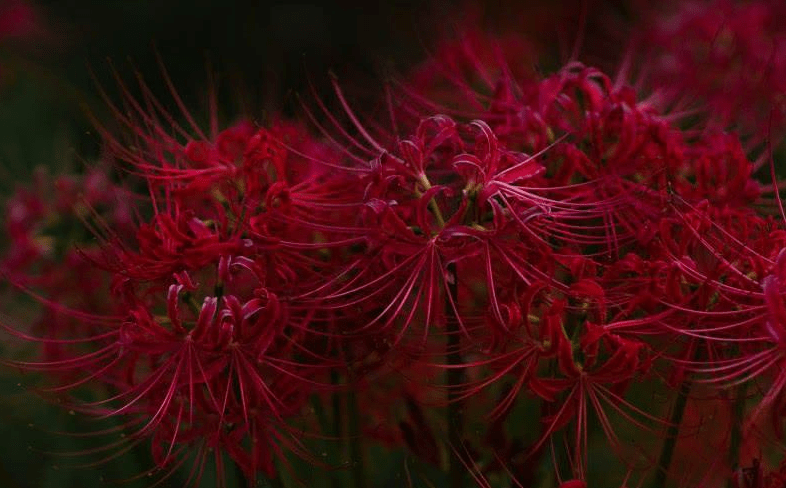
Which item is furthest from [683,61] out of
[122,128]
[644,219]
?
[122,128]

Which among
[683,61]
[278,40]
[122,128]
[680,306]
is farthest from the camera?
[278,40]

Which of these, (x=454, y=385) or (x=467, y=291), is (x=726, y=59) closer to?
(x=467, y=291)

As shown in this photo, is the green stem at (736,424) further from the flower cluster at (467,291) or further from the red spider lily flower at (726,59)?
the red spider lily flower at (726,59)

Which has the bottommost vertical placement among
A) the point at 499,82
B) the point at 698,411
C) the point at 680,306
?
the point at 698,411

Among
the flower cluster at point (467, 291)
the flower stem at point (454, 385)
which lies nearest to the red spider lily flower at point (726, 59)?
the flower cluster at point (467, 291)

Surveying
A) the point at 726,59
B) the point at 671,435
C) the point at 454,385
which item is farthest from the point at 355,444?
the point at 726,59

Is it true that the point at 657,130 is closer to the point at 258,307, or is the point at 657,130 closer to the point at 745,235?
the point at 745,235

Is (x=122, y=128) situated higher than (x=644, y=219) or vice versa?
(x=122, y=128)

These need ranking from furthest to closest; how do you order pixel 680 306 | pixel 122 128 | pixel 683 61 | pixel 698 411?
pixel 683 61, pixel 122 128, pixel 698 411, pixel 680 306

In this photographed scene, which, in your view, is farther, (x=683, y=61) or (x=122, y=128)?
(x=683, y=61)
